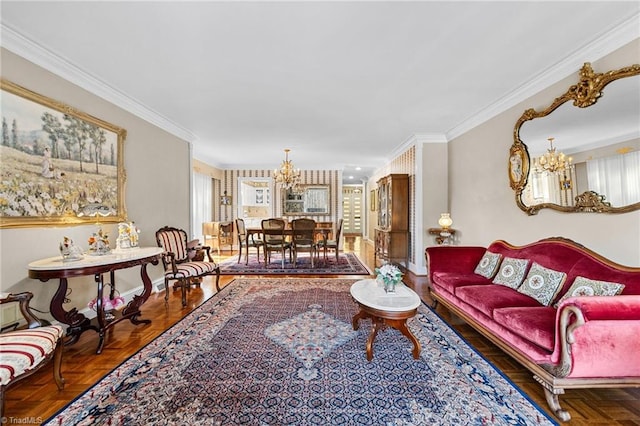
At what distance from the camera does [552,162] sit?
→ 107 inches

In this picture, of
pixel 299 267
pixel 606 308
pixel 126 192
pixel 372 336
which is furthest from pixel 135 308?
pixel 606 308

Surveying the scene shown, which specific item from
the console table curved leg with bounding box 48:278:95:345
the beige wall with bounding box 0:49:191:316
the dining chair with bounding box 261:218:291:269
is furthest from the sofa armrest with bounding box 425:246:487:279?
the beige wall with bounding box 0:49:191:316

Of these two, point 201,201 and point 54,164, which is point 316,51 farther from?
point 201,201

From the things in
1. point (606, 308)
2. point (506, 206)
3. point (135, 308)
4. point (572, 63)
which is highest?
point (572, 63)

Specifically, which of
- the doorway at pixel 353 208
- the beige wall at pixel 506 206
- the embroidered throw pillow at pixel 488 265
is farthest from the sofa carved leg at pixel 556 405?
the doorway at pixel 353 208

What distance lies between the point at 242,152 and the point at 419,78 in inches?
186

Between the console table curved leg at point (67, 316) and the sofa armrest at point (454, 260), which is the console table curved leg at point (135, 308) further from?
the sofa armrest at point (454, 260)

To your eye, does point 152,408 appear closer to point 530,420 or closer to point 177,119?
point 530,420

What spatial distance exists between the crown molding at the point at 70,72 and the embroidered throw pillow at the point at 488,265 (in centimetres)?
485

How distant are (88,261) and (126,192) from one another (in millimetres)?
1439

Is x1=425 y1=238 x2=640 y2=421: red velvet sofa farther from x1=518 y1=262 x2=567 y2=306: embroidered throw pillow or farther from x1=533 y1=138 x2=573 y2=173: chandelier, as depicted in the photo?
x1=533 y1=138 x2=573 y2=173: chandelier

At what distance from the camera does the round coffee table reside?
2057mm

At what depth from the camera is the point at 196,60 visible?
2.53m

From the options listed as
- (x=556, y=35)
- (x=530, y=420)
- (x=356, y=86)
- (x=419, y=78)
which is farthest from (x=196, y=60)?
(x=530, y=420)
